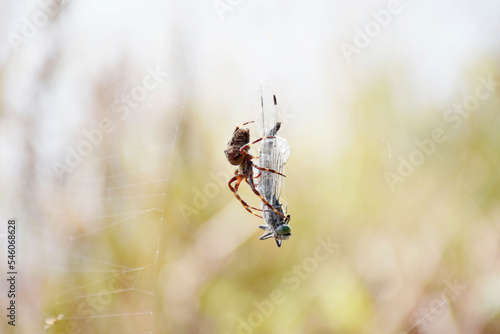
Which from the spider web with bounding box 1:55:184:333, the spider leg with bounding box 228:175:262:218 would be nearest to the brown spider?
the spider leg with bounding box 228:175:262:218

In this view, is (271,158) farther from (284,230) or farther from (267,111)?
(284,230)

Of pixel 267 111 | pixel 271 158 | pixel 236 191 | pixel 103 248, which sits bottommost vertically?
pixel 271 158

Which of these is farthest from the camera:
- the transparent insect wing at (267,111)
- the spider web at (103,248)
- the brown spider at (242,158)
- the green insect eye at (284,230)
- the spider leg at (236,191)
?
the spider leg at (236,191)

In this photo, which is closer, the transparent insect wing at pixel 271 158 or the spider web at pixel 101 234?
the transparent insect wing at pixel 271 158

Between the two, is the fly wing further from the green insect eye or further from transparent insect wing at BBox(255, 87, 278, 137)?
the green insect eye

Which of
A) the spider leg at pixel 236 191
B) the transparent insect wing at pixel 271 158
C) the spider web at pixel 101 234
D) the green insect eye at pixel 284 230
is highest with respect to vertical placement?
the spider web at pixel 101 234

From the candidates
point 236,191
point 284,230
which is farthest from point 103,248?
point 284,230

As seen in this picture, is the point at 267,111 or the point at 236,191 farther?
the point at 236,191

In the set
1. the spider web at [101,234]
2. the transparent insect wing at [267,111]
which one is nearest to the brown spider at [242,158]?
the transparent insect wing at [267,111]

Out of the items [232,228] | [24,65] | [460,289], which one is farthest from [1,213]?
[460,289]

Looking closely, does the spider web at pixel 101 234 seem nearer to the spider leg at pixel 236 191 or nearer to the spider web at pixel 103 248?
the spider web at pixel 103 248

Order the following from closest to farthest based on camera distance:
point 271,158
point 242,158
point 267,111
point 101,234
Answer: point 267,111, point 271,158, point 242,158, point 101,234

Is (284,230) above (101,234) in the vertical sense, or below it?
below
